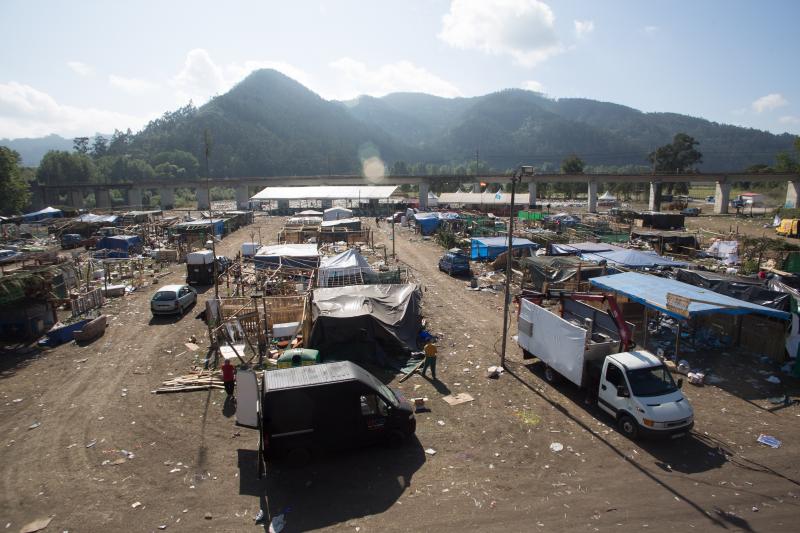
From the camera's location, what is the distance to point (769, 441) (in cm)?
876

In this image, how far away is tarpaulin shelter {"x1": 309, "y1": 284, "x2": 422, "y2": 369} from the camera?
12547 mm

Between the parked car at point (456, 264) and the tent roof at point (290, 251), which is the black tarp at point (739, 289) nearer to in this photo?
the parked car at point (456, 264)

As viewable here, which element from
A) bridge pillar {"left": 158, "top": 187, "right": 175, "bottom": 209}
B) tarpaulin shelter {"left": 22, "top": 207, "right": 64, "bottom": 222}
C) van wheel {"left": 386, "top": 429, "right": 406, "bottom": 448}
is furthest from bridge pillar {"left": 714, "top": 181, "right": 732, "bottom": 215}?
bridge pillar {"left": 158, "top": 187, "right": 175, "bottom": 209}

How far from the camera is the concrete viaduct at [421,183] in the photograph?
203 feet

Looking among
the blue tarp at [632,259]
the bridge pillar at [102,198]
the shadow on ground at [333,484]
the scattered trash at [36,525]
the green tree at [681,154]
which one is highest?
the green tree at [681,154]

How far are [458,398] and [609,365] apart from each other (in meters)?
3.53

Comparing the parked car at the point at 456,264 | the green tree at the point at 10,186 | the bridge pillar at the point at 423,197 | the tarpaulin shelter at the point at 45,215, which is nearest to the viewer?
the parked car at the point at 456,264

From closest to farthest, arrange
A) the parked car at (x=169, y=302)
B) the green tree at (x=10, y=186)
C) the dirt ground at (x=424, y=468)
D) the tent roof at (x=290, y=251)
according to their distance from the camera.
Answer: the dirt ground at (x=424, y=468) < the parked car at (x=169, y=302) < the tent roof at (x=290, y=251) < the green tree at (x=10, y=186)

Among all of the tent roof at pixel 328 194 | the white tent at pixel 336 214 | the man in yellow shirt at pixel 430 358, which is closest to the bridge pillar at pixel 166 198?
the tent roof at pixel 328 194

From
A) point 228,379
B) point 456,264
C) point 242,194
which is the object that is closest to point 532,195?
point 242,194

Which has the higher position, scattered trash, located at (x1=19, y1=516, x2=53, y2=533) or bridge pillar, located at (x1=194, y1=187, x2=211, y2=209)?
bridge pillar, located at (x1=194, y1=187, x2=211, y2=209)

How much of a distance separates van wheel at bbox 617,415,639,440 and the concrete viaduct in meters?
58.2

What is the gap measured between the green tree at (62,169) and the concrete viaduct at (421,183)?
10922mm

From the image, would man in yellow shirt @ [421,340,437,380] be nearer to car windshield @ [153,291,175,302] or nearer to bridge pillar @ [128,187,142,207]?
car windshield @ [153,291,175,302]
